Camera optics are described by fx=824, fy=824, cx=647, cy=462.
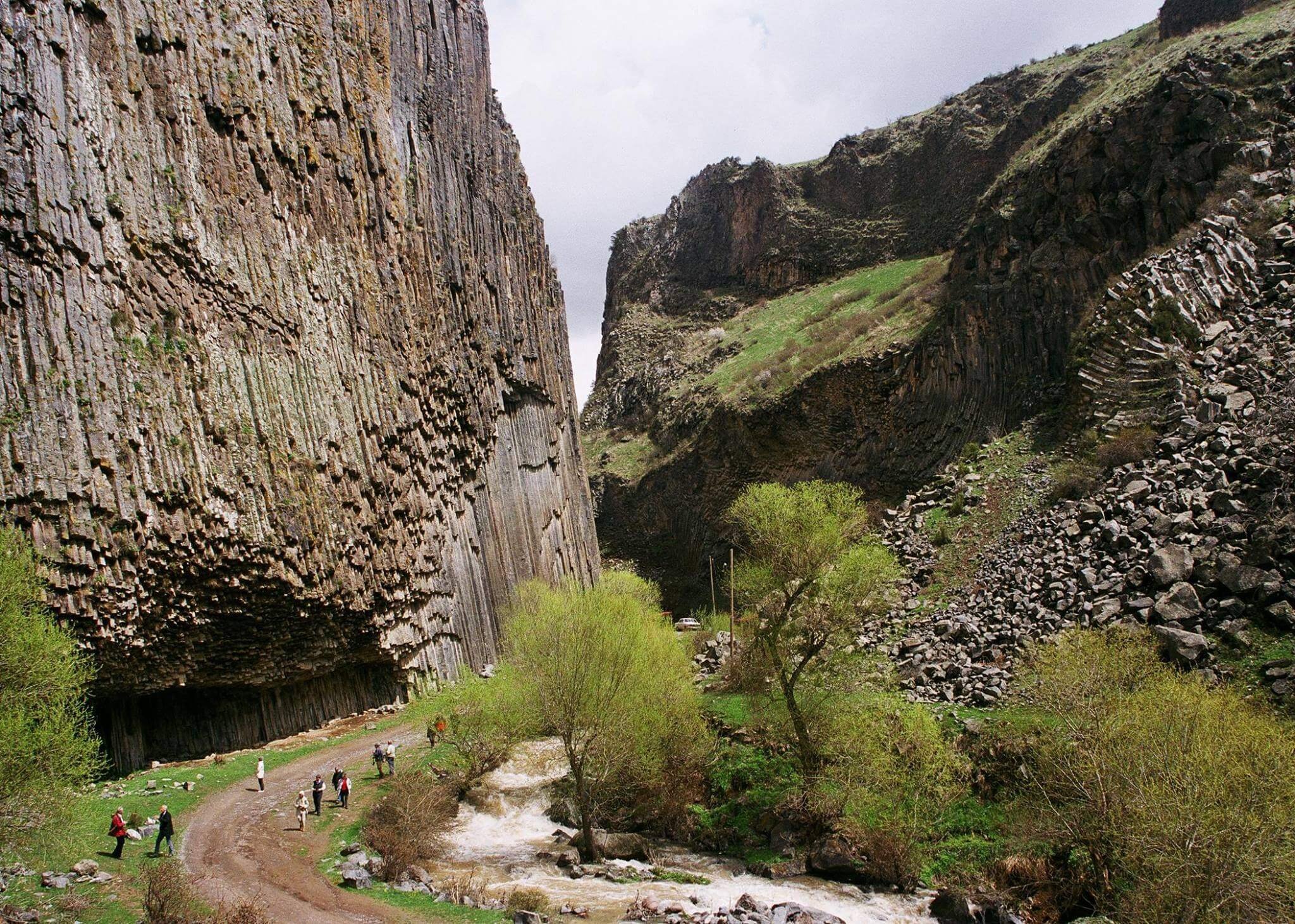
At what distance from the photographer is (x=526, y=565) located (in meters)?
35.1

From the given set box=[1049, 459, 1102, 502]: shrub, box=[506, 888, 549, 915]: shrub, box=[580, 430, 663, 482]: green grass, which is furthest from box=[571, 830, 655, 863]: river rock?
box=[580, 430, 663, 482]: green grass

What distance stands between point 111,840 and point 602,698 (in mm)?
9680

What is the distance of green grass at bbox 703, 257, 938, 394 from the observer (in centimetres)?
5569

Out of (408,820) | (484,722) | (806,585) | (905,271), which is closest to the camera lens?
(408,820)

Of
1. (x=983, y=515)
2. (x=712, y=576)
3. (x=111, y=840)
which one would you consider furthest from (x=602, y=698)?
(x=712, y=576)

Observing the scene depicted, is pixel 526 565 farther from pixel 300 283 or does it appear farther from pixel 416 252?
pixel 300 283

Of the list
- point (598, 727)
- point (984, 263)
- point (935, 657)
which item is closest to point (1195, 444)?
point (935, 657)

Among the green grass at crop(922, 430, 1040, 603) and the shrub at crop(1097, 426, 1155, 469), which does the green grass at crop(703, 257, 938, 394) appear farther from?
the shrub at crop(1097, 426, 1155, 469)

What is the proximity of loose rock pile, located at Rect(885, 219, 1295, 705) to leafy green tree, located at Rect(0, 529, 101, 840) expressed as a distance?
1673 centimetres

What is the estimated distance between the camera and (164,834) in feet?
49.9

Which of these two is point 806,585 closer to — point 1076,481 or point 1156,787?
point 1156,787

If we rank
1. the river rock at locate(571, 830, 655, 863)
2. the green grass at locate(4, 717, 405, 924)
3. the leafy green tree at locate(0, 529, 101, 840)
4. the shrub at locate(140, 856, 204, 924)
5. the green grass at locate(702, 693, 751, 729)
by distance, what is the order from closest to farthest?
the leafy green tree at locate(0, 529, 101, 840) → the shrub at locate(140, 856, 204, 924) → the green grass at locate(4, 717, 405, 924) → the river rock at locate(571, 830, 655, 863) → the green grass at locate(702, 693, 751, 729)

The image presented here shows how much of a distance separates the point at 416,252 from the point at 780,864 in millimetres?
22147

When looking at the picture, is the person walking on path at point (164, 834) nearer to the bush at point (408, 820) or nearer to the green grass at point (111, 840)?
the green grass at point (111, 840)
